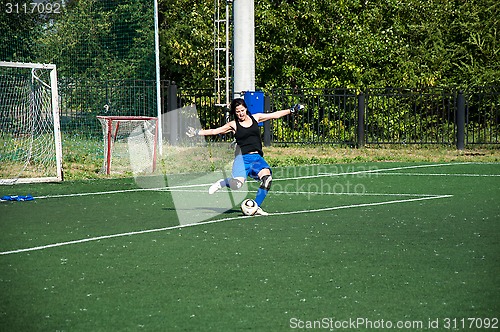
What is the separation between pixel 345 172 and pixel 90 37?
33.7 ft

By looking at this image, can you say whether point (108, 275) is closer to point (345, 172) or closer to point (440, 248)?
point (440, 248)

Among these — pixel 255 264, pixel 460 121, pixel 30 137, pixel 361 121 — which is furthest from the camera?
pixel 361 121

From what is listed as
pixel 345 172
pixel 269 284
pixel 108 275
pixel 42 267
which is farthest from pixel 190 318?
pixel 345 172

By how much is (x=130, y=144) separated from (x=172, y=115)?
6.00 meters

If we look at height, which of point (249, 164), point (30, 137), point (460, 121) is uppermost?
point (460, 121)

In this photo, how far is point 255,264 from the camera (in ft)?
32.1

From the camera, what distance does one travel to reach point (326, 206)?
15.2m

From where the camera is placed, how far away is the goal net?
867 inches

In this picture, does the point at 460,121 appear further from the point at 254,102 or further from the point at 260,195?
the point at 260,195

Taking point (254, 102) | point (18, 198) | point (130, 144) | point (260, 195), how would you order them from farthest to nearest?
point (130, 144) < point (254, 102) < point (18, 198) < point (260, 195)

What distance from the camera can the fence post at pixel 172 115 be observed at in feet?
97.4

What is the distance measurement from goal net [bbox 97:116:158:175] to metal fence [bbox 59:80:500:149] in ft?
9.47

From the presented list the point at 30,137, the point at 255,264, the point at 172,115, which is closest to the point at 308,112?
the point at 172,115

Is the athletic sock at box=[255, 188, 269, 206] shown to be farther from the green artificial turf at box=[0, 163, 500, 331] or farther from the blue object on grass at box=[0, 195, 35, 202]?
the blue object on grass at box=[0, 195, 35, 202]
